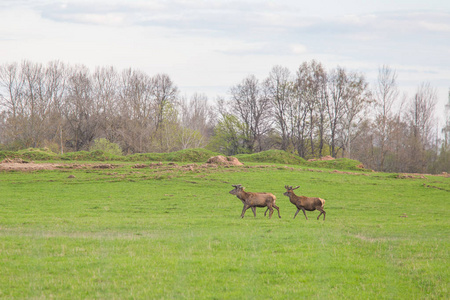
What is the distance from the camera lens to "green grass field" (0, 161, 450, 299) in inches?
337

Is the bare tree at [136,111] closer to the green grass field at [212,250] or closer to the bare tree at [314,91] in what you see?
the bare tree at [314,91]

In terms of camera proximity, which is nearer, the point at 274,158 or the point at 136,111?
the point at 274,158

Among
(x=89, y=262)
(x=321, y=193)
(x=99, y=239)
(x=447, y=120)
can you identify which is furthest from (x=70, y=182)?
(x=447, y=120)

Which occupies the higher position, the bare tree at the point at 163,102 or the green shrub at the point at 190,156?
the bare tree at the point at 163,102

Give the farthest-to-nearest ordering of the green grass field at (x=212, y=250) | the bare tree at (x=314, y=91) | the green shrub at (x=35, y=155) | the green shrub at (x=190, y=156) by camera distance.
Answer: the bare tree at (x=314, y=91)
the green shrub at (x=190, y=156)
the green shrub at (x=35, y=155)
the green grass field at (x=212, y=250)

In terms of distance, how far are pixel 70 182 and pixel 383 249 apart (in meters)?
28.3

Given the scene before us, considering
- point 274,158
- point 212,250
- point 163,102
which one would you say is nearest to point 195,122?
point 163,102

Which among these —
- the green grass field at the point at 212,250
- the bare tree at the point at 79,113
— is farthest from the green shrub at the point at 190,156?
the bare tree at the point at 79,113

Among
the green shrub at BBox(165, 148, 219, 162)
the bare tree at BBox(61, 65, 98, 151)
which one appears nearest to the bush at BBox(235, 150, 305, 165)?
the green shrub at BBox(165, 148, 219, 162)

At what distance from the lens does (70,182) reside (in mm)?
34844

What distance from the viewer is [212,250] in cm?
1189

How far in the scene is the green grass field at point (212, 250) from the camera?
8570 millimetres

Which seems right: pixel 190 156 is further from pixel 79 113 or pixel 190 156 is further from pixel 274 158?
pixel 79 113

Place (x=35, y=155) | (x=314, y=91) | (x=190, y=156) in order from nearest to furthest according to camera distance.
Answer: (x=35, y=155) < (x=190, y=156) < (x=314, y=91)
